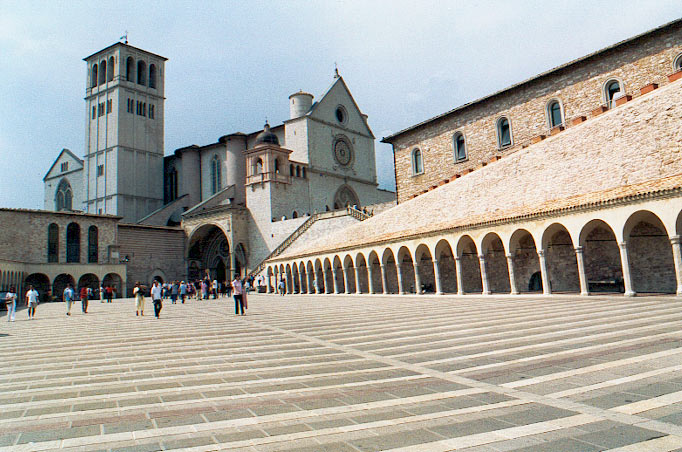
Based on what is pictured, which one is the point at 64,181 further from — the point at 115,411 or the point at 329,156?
the point at 115,411

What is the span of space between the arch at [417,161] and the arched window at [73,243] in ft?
102

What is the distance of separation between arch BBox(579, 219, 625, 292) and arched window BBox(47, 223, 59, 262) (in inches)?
1675

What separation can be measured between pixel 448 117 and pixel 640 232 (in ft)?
61.1

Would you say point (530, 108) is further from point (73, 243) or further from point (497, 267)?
point (73, 243)

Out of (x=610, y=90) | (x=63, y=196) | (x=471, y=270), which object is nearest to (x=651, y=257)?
(x=471, y=270)

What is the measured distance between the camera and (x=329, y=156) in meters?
54.8

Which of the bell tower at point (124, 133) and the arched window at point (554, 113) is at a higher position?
the bell tower at point (124, 133)

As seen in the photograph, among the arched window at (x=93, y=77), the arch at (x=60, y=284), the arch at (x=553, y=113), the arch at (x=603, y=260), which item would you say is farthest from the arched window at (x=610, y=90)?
the arched window at (x=93, y=77)

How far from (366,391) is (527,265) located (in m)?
18.9

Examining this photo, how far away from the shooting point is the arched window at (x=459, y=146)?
33531mm

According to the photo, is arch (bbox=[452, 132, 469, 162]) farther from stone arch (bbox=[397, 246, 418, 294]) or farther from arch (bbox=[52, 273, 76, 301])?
arch (bbox=[52, 273, 76, 301])

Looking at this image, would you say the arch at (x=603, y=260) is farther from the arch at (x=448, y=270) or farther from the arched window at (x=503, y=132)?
the arched window at (x=503, y=132)

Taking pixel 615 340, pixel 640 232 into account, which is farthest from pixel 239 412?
pixel 640 232

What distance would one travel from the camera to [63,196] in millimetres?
68312
